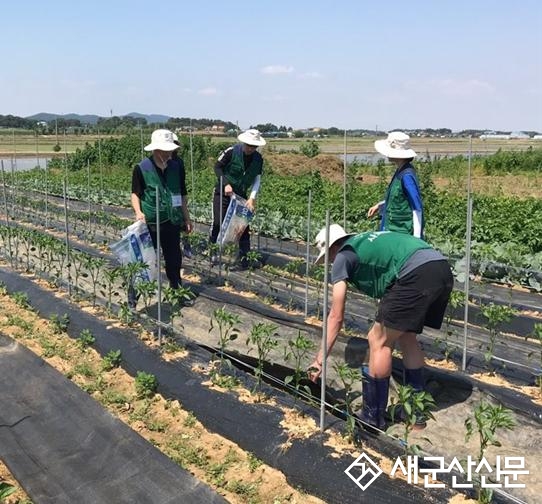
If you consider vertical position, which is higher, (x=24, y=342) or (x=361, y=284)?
(x=361, y=284)

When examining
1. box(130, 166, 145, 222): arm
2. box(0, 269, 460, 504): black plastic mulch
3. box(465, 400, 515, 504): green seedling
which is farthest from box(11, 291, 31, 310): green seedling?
box(465, 400, 515, 504): green seedling

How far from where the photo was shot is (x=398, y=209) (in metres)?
4.26

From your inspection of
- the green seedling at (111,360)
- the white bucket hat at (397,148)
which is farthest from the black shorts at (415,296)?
the green seedling at (111,360)

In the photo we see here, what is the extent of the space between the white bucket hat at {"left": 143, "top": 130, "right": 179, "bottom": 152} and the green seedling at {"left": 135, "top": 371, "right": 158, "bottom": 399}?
6.47ft

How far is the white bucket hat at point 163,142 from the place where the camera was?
16.2 ft

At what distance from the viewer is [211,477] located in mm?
3113

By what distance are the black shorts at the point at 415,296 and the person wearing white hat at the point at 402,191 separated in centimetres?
89

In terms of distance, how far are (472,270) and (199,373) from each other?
13.7 feet

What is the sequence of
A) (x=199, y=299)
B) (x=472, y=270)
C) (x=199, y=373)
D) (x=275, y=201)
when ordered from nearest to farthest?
(x=199, y=373) → (x=199, y=299) → (x=472, y=270) → (x=275, y=201)

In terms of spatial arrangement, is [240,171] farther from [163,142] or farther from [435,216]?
[435,216]

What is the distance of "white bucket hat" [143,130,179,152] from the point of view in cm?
495

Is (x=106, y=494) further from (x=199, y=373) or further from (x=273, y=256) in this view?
(x=273, y=256)

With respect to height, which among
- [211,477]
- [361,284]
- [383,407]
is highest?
[361,284]

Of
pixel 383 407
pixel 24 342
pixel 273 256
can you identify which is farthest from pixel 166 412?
pixel 273 256
